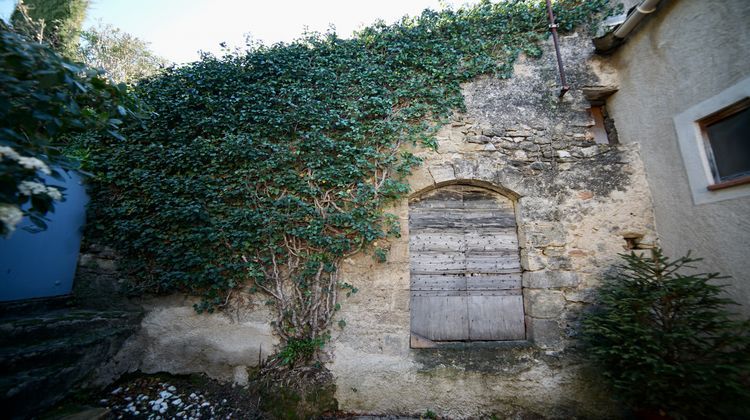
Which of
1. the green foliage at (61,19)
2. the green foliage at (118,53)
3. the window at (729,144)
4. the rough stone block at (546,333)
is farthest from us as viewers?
the green foliage at (118,53)

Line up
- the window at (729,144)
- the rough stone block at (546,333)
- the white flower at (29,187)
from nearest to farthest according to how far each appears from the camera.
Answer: the white flower at (29,187)
the window at (729,144)
the rough stone block at (546,333)

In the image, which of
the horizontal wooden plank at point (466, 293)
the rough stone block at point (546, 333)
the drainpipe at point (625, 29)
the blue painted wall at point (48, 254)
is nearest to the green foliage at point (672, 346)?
the rough stone block at point (546, 333)

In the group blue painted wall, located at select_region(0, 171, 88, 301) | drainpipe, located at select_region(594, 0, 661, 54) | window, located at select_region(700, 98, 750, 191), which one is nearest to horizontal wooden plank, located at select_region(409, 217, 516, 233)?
window, located at select_region(700, 98, 750, 191)

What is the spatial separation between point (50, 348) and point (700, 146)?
5.90 m

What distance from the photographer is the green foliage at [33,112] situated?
1461 mm

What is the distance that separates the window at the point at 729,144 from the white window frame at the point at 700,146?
0.04m

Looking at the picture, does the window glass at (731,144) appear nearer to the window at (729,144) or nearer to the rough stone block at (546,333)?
the window at (729,144)

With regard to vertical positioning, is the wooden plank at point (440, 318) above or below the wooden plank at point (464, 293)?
below

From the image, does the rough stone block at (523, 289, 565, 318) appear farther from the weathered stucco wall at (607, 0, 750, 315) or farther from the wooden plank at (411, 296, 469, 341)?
the weathered stucco wall at (607, 0, 750, 315)

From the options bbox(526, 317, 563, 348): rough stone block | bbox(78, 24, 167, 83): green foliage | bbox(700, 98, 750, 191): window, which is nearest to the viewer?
bbox(700, 98, 750, 191): window

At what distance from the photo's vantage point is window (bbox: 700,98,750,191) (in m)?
2.33

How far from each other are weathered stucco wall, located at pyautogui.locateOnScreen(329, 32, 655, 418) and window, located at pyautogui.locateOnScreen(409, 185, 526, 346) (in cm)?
16

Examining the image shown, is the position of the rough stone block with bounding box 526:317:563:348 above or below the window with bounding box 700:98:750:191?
below

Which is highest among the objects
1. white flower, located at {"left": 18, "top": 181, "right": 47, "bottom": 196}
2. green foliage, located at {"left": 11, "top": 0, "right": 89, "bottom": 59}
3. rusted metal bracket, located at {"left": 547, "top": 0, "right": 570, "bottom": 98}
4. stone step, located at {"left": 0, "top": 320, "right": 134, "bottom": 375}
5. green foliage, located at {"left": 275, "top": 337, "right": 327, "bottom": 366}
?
green foliage, located at {"left": 11, "top": 0, "right": 89, "bottom": 59}
